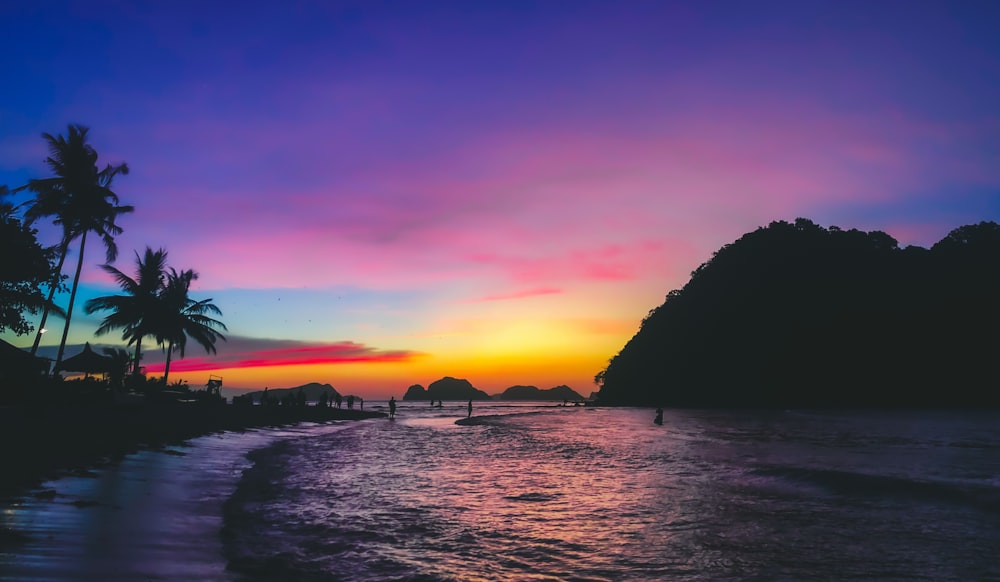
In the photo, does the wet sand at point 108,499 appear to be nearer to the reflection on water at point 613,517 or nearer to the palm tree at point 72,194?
the reflection on water at point 613,517

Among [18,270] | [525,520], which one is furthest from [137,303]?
[525,520]

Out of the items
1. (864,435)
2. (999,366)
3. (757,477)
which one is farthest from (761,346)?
(757,477)

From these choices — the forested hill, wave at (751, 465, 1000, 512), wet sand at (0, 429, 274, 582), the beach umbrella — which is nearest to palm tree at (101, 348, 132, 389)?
the beach umbrella

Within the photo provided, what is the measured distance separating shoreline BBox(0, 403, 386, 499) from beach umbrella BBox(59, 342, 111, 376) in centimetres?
531

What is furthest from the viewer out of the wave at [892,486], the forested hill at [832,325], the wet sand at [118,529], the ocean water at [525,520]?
the forested hill at [832,325]

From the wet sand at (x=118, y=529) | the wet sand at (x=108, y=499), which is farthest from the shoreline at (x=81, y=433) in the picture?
the wet sand at (x=118, y=529)

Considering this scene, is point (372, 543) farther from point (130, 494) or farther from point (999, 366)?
point (999, 366)

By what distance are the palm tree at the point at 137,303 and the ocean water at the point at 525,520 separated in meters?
29.7

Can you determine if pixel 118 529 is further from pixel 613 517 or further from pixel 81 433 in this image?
pixel 81 433

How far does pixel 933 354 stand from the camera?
11094cm

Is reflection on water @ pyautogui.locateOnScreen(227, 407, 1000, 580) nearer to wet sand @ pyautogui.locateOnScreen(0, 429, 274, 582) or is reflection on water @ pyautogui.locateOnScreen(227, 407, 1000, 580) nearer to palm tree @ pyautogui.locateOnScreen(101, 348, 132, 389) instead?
wet sand @ pyautogui.locateOnScreen(0, 429, 274, 582)

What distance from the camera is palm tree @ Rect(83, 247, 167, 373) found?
155ft

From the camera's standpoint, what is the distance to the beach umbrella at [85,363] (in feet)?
116

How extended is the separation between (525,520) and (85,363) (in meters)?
35.3
